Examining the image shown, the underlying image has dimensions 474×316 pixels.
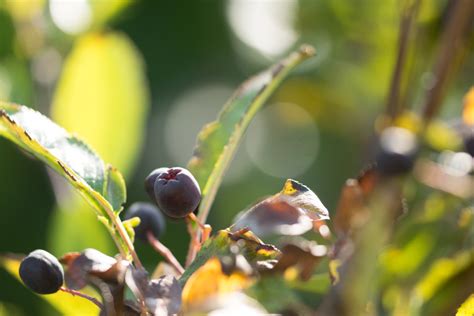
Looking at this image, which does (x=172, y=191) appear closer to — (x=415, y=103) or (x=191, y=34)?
(x=415, y=103)

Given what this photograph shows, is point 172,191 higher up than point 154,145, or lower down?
higher up

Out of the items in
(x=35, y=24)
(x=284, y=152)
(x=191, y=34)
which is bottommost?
(x=284, y=152)

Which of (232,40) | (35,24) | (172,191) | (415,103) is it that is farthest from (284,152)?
(172,191)

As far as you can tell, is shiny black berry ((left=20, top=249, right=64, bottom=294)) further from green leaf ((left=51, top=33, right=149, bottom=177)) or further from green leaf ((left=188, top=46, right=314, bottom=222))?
green leaf ((left=51, top=33, right=149, bottom=177))

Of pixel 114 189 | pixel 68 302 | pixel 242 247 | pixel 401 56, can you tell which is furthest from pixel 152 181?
pixel 401 56

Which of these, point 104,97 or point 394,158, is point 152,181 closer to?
point 394,158

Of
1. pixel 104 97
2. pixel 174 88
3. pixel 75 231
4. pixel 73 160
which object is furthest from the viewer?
pixel 174 88

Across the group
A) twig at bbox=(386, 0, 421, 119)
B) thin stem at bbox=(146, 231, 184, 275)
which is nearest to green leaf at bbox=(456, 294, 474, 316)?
thin stem at bbox=(146, 231, 184, 275)
